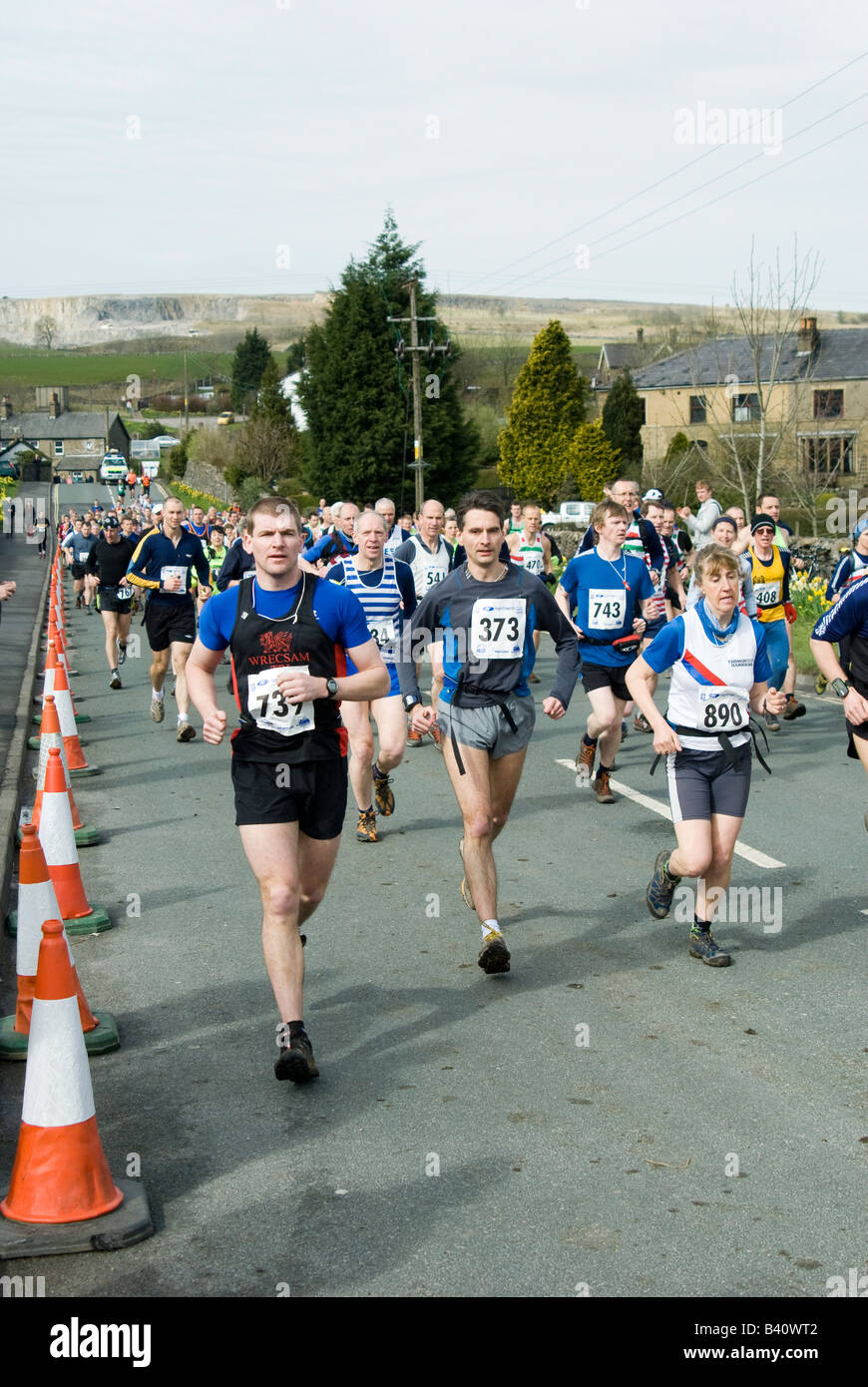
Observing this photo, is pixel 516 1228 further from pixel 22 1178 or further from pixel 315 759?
pixel 315 759

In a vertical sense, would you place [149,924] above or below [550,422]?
below

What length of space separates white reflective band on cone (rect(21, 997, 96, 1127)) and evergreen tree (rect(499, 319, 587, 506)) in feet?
201

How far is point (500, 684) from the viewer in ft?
23.1

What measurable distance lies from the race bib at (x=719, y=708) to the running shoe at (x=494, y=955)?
4.54 ft

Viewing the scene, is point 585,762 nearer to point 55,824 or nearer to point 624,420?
point 55,824

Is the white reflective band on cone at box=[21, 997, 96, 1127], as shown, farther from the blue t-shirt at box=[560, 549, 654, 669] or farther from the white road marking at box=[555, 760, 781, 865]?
the blue t-shirt at box=[560, 549, 654, 669]

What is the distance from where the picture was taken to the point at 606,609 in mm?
10594

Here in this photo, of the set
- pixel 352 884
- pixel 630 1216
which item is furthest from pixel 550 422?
pixel 630 1216

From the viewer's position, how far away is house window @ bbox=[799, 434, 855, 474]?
4061 cm

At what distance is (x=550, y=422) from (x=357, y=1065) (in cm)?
6150

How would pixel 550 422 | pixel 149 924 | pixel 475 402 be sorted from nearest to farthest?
pixel 149 924 < pixel 550 422 < pixel 475 402

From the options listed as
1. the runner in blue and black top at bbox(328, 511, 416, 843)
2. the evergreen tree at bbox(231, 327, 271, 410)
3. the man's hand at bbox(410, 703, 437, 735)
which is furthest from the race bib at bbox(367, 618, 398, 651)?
the evergreen tree at bbox(231, 327, 271, 410)

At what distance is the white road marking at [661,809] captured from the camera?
28.5 feet

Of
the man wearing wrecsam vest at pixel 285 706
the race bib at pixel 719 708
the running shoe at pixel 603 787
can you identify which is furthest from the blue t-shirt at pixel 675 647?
the running shoe at pixel 603 787
